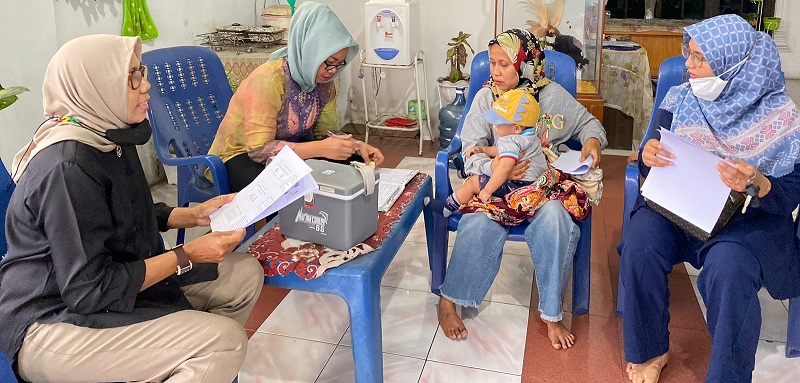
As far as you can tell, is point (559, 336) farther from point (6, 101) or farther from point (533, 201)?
point (6, 101)

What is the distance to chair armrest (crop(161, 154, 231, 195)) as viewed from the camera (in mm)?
2684

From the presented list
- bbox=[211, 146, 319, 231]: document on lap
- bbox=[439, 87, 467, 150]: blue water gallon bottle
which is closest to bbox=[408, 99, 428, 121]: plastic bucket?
bbox=[439, 87, 467, 150]: blue water gallon bottle

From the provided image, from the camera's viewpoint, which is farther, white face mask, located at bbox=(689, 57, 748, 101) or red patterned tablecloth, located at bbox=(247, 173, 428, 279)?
white face mask, located at bbox=(689, 57, 748, 101)

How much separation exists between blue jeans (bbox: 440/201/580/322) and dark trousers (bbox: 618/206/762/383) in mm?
202

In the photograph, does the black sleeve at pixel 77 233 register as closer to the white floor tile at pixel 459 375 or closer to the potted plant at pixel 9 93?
the potted plant at pixel 9 93

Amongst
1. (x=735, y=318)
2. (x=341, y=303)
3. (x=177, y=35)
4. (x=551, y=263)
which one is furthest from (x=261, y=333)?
(x=177, y=35)

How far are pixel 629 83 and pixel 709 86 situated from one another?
8.85ft

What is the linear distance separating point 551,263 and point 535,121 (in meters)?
0.49

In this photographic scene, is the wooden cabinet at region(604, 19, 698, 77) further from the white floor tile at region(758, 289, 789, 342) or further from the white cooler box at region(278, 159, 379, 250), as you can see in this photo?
the white cooler box at region(278, 159, 379, 250)

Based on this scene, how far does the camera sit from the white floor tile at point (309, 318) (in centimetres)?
258

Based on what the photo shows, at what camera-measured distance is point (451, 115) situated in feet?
15.2

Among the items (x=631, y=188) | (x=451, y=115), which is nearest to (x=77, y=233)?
(x=631, y=188)

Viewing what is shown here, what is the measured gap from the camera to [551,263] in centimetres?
239

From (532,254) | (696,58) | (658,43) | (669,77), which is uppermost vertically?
(696,58)
